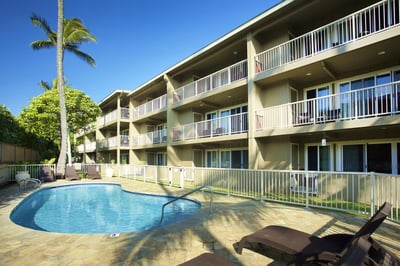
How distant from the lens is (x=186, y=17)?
17.6 m

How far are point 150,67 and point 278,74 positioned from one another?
55.1ft

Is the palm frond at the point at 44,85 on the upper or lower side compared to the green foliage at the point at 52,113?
upper

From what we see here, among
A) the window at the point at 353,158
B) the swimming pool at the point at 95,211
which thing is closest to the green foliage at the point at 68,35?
the swimming pool at the point at 95,211

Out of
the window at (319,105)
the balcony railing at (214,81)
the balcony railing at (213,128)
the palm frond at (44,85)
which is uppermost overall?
the palm frond at (44,85)

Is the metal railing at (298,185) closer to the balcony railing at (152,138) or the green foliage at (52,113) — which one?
the balcony railing at (152,138)

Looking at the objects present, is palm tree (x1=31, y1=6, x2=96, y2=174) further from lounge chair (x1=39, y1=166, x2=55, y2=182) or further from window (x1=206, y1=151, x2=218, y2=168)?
window (x1=206, y1=151, x2=218, y2=168)

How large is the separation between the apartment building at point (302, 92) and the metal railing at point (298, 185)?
158cm

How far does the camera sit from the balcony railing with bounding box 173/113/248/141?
44.8 feet

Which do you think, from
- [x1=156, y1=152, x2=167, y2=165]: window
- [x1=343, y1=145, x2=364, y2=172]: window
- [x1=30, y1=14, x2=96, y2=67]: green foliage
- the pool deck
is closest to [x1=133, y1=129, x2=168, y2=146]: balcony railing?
[x1=156, y1=152, x2=167, y2=165]: window

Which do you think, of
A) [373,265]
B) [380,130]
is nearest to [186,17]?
[380,130]

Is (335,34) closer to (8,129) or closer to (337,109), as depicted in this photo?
(337,109)

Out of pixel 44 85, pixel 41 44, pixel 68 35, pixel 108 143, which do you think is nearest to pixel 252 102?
pixel 68 35

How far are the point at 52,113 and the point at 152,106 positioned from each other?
8.28 m

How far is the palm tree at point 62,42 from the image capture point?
17.6 metres
